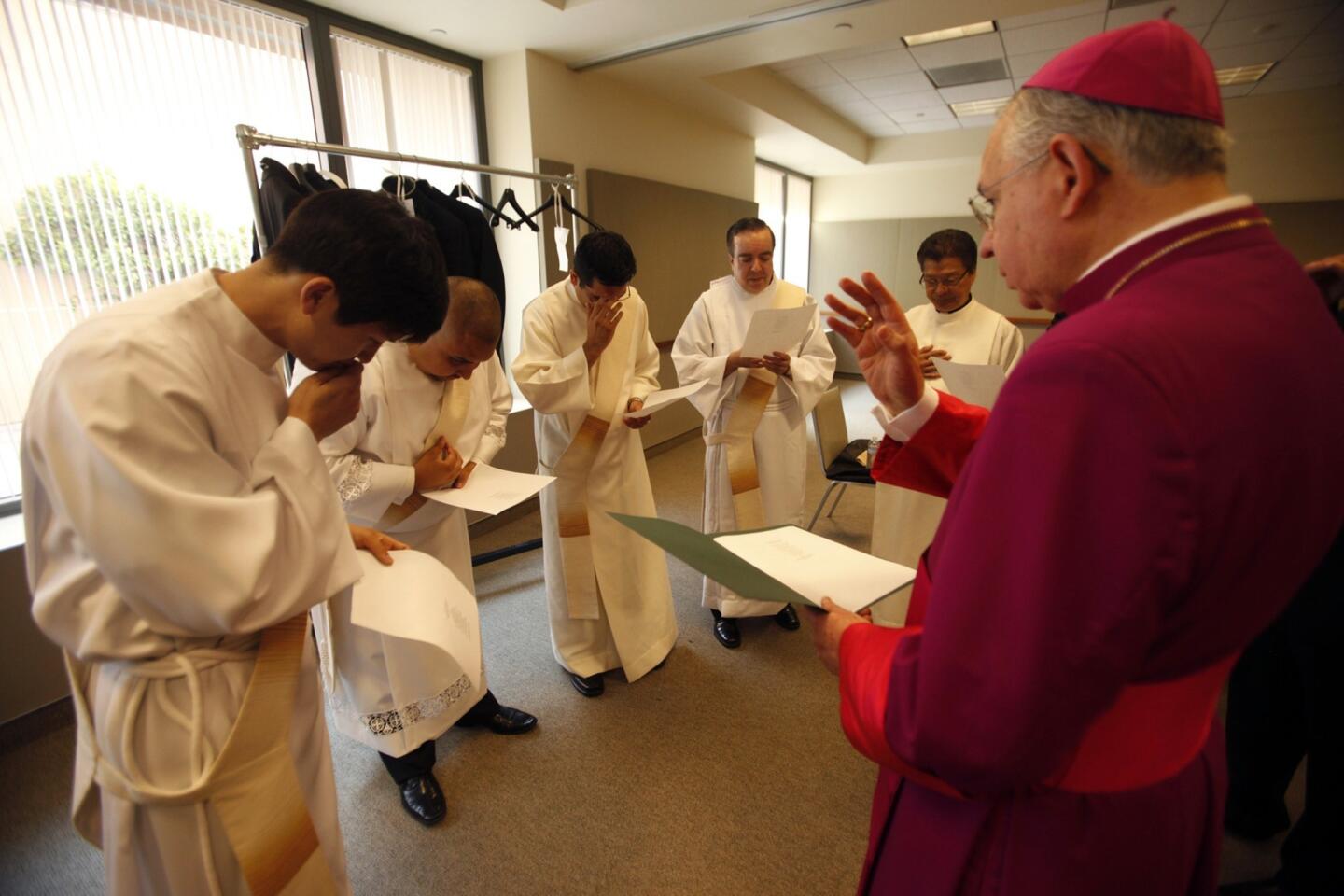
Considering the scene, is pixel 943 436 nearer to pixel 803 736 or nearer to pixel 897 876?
pixel 897 876

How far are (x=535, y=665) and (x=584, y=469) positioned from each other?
2.87ft

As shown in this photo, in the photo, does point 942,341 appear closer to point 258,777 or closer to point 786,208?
point 258,777

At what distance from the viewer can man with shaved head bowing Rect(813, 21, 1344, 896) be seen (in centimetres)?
51

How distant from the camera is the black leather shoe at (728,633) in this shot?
268 cm

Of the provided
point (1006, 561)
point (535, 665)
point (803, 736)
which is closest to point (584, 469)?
point (535, 665)

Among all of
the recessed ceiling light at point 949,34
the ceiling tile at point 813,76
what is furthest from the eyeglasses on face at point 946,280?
the ceiling tile at point 813,76

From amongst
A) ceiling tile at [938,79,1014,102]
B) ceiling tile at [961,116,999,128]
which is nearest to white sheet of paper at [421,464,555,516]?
ceiling tile at [938,79,1014,102]

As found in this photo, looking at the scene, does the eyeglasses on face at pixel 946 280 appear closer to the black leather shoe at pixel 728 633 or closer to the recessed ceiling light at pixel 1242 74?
the black leather shoe at pixel 728 633

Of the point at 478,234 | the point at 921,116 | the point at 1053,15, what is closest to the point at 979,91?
the point at 921,116

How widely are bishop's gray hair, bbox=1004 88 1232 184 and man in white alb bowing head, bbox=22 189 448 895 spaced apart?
876 mm

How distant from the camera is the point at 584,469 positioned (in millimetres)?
2312

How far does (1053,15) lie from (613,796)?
5.34 m

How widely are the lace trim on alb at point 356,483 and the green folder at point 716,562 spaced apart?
3.19 feet

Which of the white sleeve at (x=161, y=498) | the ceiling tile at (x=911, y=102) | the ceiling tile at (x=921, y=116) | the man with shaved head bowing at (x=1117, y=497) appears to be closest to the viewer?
the man with shaved head bowing at (x=1117, y=497)
